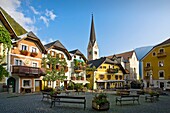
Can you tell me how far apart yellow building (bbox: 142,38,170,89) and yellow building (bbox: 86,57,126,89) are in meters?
7.37

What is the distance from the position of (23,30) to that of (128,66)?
151ft

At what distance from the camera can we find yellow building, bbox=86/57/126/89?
41.2 metres

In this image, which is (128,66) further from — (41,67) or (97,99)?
(97,99)

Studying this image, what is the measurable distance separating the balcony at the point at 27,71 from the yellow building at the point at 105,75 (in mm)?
16111

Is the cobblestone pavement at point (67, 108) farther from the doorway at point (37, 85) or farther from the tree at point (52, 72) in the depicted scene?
the doorway at point (37, 85)

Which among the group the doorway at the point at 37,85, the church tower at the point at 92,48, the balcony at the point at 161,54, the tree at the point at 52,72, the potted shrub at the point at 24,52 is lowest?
the doorway at the point at 37,85

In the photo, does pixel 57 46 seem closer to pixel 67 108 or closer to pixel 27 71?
pixel 27 71

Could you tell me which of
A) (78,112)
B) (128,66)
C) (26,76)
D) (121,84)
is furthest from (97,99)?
(128,66)

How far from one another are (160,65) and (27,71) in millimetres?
32913

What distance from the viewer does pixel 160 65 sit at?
41.9 m

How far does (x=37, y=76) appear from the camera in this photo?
90.9 feet

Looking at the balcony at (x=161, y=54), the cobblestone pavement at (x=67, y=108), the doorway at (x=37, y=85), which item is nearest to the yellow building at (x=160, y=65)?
the balcony at (x=161, y=54)

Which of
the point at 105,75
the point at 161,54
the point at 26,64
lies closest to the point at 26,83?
the point at 26,64

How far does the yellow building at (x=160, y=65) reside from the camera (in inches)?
1572
